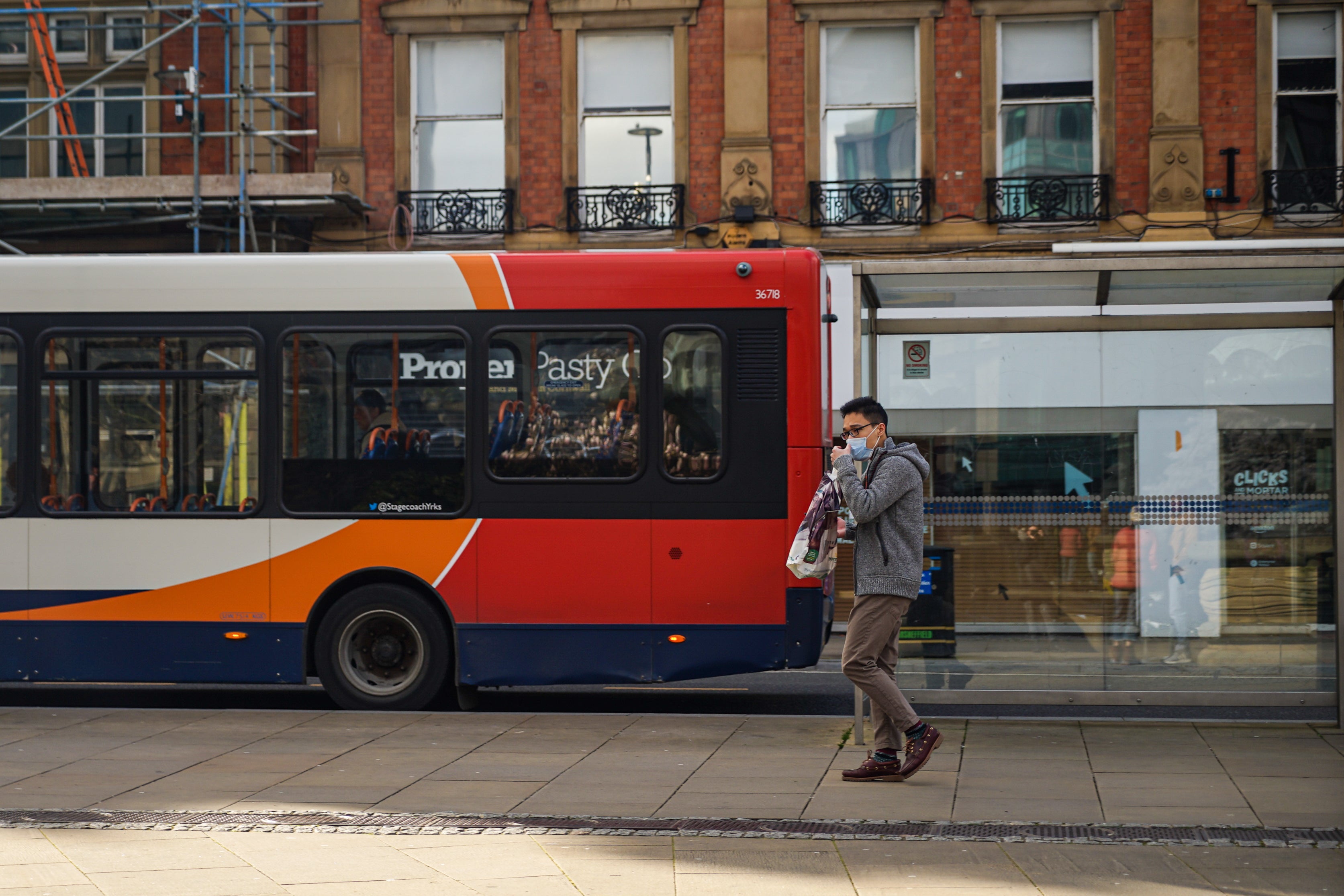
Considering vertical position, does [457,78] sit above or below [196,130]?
above

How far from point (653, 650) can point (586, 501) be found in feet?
3.49

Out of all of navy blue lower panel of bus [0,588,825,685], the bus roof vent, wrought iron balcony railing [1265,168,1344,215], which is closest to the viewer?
navy blue lower panel of bus [0,588,825,685]

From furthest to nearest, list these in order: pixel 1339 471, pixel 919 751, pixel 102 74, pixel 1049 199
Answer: pixel 1049 199, pixel 102 74, pixel 1339 471, pixel 919 751

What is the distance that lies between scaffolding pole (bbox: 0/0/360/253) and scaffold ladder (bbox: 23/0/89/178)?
5.6 inches

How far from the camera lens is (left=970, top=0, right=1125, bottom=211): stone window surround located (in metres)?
19.2

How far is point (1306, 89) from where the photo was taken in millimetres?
19016

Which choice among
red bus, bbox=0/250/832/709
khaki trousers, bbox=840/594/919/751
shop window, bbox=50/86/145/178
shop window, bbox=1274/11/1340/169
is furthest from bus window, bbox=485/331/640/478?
shop window, bbox=50/86/145/178

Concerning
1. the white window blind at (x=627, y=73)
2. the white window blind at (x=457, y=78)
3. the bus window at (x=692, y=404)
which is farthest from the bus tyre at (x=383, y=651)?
the white window blind at (x=457, y=78)

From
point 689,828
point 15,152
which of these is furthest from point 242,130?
point 689,828

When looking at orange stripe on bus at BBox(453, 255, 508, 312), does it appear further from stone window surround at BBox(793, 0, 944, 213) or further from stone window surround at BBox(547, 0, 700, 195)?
stone window surround at BBox(793, 0, 944, 213)

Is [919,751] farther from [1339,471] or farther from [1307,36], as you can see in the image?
[1307,36]

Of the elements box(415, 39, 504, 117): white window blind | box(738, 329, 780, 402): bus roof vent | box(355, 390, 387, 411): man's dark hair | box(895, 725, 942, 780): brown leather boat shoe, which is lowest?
box(895, 725, 942, 780): brown leather boat shoe

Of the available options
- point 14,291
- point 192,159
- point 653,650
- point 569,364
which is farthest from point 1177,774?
point 192,159

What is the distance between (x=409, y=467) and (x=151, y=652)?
2.18m
